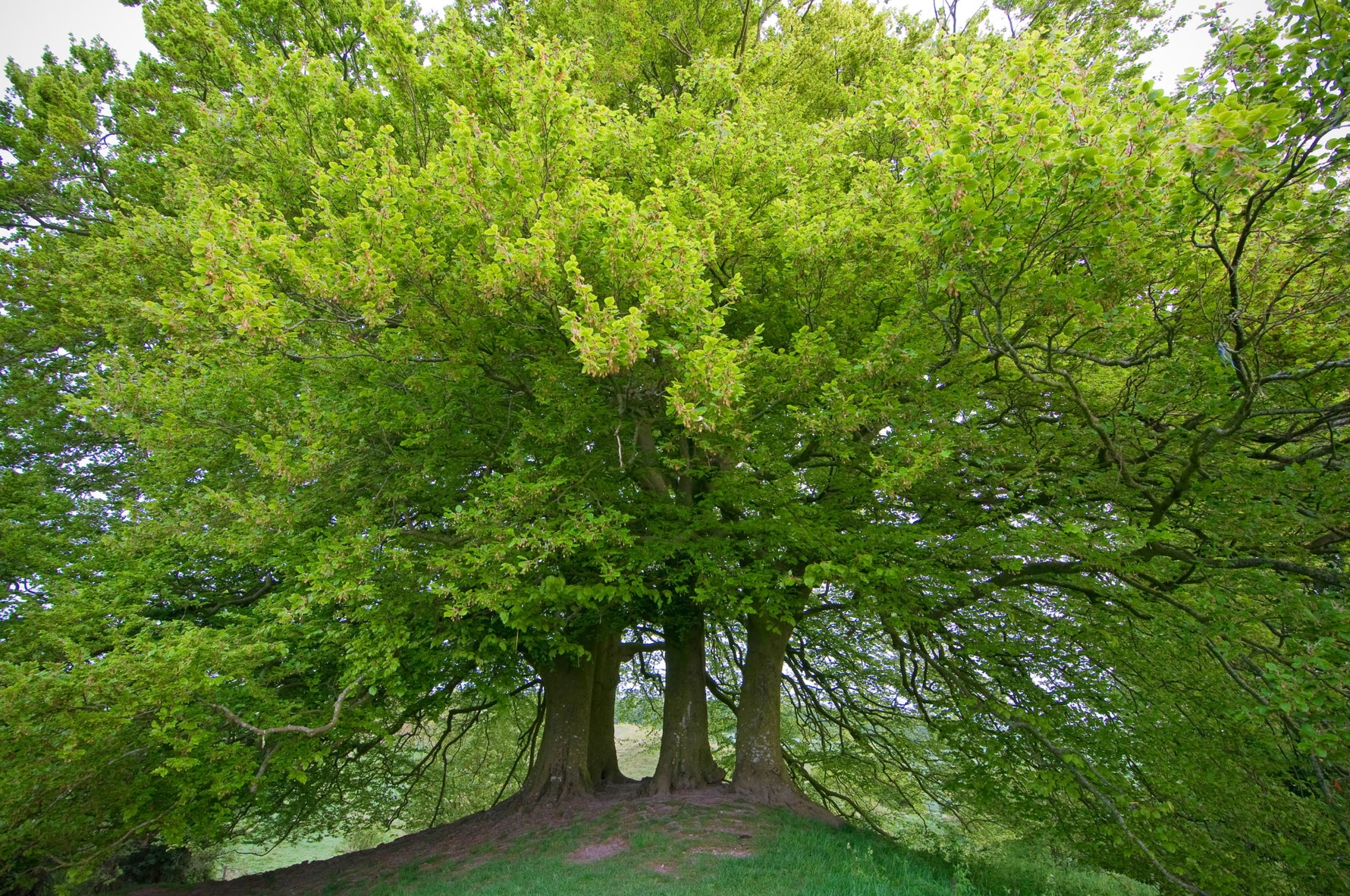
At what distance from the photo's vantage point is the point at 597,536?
7484 mm

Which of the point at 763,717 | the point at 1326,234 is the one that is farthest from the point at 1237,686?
the point at 763,717

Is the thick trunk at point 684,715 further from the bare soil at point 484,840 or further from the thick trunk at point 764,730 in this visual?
the thick trunk at point 764,730

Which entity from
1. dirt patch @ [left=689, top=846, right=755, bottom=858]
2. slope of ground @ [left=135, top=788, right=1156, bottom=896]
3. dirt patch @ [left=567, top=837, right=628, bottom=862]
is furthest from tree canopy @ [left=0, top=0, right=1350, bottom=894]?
dirt patch @ [left=689, top=846, right=755, bottom=858]

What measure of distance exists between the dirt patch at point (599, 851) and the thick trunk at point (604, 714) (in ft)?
10.3

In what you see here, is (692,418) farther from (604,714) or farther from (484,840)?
(604,714)

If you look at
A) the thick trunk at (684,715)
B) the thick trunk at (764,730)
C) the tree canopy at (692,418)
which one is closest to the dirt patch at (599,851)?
the thick trunk at (684,715)

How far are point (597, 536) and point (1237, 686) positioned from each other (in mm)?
7308

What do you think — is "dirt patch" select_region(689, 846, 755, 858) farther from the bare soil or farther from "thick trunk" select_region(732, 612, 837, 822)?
"thick trunk" select_region(732, 612, 837, 822)

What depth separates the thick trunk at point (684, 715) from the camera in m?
11.1

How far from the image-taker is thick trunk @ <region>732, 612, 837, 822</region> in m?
10.4

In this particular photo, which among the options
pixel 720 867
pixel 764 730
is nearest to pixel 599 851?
pixel 720 867

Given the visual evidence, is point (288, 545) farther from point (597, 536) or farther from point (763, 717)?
point (763, 717)

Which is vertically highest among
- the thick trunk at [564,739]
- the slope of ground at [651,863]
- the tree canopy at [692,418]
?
the tree canopy at [692,418]

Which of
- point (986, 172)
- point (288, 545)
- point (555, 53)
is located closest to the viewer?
point (986, 172)
